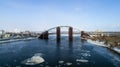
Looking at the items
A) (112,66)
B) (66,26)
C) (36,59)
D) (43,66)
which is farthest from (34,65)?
Answer: (66,26)

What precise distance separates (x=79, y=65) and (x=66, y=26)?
87534 millimetres

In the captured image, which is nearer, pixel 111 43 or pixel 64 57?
pixel 64 57

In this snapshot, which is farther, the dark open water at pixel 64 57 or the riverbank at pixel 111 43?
the riverbank at pixel 111 43

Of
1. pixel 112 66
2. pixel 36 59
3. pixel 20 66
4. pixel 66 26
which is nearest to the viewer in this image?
pixel 20 66

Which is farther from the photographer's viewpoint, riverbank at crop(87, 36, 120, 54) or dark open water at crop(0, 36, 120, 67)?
riverbank at crop(87, 36, 120, 54)

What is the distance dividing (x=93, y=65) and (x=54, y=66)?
582 cm

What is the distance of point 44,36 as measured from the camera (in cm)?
11538

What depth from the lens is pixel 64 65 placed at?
1023 inches

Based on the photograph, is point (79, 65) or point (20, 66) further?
point (79, 65)

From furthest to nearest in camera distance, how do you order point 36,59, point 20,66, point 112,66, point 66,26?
point 66,26 < point 36,59 < point 112,66 < point 20,66

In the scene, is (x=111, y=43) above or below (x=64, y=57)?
above

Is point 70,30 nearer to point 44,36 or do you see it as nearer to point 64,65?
point 44,36

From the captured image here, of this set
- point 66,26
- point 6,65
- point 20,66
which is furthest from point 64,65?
point 66,26

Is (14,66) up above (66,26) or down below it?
below
